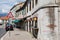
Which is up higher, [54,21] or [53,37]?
[54,21]

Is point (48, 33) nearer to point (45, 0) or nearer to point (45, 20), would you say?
point (45, 20)

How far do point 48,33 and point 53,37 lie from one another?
0.55 m

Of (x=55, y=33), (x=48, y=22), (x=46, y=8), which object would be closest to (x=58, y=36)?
(x=55, y=33)

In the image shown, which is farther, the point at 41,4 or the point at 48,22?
the point at 41,4

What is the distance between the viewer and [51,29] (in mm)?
18141

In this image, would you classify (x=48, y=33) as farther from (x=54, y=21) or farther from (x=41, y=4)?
(x=41, y=4)

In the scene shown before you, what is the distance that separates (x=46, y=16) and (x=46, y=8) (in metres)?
0.70

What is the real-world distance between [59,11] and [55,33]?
1923mm

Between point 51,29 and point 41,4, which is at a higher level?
point 41,4

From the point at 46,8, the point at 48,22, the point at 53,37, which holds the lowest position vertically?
the point at 53,37

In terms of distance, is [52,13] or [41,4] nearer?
[52,13]

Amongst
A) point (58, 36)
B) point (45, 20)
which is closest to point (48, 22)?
point (45, 20)

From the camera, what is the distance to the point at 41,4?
19.5 meters

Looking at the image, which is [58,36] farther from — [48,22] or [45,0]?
[45,0]
